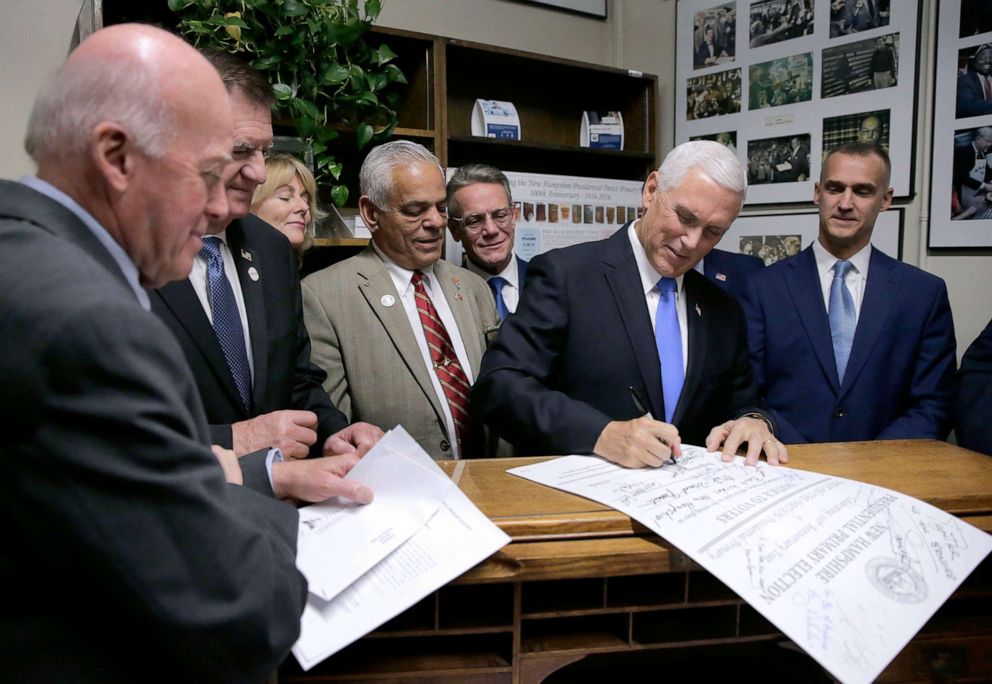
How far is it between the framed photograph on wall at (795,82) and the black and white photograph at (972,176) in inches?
7.7

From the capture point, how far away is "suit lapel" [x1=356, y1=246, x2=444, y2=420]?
2.26 m

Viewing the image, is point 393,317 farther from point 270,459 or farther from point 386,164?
point 270,459

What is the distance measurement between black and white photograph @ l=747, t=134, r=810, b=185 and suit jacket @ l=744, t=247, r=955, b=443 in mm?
1427

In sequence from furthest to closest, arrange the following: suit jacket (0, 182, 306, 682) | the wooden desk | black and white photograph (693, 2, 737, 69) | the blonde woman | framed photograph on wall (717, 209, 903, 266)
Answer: black and white photograph (693, 2, 737, 69) < framed photograph on wall (717, 209, 903, 266) < the blonde woman < the wooden desk < suit jacket (0, 182, 306, 682)

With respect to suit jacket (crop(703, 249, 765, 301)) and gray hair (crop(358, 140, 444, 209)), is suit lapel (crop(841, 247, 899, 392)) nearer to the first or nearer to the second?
suit jacket (crop(703, 249, 765, 301))

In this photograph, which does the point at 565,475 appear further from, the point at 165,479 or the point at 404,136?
the point at 404,136

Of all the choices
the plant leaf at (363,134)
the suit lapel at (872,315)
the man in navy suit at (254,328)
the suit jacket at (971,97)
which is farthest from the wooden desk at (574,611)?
the suit jacket at (971,97)

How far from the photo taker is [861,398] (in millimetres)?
2293

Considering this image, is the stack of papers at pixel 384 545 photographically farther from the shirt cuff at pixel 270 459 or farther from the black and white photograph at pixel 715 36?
the black and white photograph at pixel 715 36

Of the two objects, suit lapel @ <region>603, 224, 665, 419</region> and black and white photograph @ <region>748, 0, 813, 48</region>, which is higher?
black and white photograph @ <region>748, 0, 813, 48</region>

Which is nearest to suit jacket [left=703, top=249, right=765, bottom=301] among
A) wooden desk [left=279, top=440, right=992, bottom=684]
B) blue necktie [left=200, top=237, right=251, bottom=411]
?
wooden desk [left=279, top=440, right=992, bottom=684]

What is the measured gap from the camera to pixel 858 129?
137 inches

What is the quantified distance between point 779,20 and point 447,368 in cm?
272

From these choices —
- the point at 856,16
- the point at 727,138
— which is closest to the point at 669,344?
the point at 856,16
